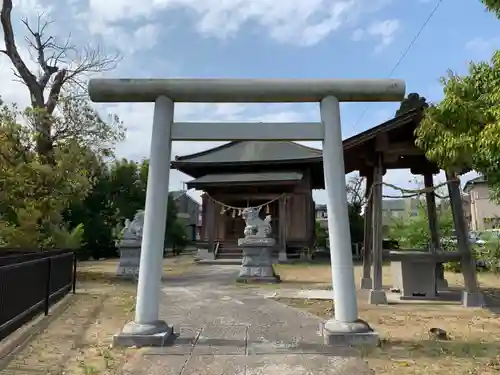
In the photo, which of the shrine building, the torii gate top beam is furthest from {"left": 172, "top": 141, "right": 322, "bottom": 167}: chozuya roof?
the torii gate top beam

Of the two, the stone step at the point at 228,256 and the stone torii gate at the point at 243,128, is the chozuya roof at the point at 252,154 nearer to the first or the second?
the stone step at the point at 228,256

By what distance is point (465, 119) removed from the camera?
231 inches

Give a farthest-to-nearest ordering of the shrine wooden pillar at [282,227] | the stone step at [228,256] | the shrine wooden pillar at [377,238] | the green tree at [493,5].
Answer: the stone step at [228,256], the shrine wooden pillar at [282,227], the shrine wooden pillar at [377,238], the green tree at [493,5]

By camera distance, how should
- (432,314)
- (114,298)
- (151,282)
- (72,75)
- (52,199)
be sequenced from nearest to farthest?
(151,282) < (432,314) < (114,298) < (52,199) < (72,75)

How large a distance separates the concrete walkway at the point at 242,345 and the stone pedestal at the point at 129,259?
4.50 meters

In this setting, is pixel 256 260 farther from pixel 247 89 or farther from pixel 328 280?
pixel 247 89

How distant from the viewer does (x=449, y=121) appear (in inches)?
242

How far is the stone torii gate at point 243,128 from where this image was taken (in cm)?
483

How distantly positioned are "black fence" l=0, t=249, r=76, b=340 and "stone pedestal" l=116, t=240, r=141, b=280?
3.97 m

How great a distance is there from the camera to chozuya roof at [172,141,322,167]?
1962 centimetres

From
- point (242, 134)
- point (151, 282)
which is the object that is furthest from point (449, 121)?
point (151, 282)

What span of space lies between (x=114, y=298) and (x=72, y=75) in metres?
11.5

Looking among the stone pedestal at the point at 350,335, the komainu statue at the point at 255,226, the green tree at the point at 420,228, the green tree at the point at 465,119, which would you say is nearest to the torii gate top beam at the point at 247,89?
the green tree at the point at 465,119

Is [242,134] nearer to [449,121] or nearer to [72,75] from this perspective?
[449,121]
